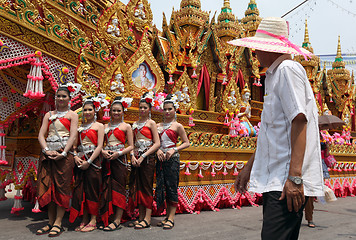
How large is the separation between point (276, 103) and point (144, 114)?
3211 mm

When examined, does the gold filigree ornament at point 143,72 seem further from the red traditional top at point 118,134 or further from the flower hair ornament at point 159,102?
the red traditional top at point 118,134

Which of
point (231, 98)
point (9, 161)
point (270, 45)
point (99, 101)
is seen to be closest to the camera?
point (270, 45)

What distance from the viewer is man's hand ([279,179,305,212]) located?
5.98ft

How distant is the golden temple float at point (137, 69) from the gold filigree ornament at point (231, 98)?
0.03 meters

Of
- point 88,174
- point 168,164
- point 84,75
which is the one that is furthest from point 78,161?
point 84,75

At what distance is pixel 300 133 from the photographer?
1.88 meters

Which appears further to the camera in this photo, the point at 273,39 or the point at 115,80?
the point at 115,80

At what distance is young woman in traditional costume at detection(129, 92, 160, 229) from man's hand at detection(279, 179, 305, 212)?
10.4ft

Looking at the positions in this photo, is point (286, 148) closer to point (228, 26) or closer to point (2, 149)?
point (2, 149)

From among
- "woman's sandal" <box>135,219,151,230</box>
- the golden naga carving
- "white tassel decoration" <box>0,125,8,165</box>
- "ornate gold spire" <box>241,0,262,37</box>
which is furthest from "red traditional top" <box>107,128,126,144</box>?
the golden naga carving

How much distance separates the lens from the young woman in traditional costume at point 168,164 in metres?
4.97

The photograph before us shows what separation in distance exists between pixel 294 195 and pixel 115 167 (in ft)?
11.1

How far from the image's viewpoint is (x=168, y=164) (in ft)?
16.6

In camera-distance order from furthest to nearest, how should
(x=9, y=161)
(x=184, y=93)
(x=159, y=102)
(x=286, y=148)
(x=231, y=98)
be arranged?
1. (x=231, y=98)
2. (x=184, y=93)
3. (x=9, y=161)
4. (x=159, y=102)
5. (x=286, y=148)
